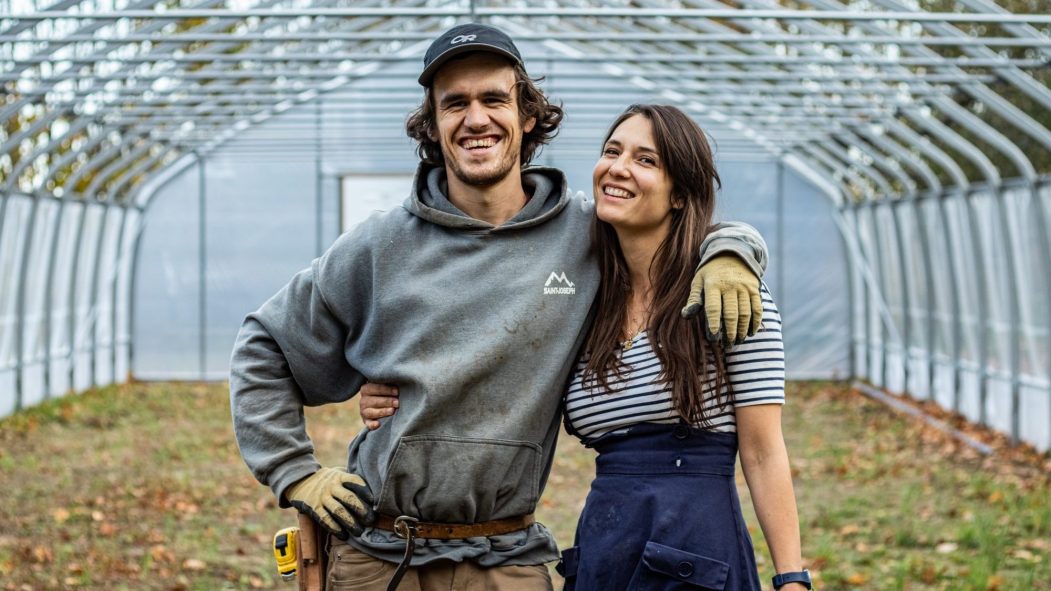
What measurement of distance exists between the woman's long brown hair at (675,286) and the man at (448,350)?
7cm

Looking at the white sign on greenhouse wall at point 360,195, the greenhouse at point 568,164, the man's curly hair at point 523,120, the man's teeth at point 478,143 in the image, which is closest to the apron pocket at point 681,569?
the man's teeth at point 478,143

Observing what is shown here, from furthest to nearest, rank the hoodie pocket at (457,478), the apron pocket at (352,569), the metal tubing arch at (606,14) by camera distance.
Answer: the metal tubing arch at (606,14) < the apron pocket at (352,569) < the hoodie pocket at (457,478)

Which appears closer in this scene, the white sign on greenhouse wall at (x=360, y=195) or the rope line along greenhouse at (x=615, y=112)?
the rope line along greenhouse at (x=615, y=112)

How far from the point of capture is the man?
2994 mm

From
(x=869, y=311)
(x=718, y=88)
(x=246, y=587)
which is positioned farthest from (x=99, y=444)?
(x=869, y=311)

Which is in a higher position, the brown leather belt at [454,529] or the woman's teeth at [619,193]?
the woman's teeth at [619,193]

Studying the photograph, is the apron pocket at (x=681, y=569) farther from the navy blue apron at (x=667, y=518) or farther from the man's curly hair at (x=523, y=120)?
the man's curly hair at (x=523, y=120)

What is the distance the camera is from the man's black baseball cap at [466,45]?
305cm

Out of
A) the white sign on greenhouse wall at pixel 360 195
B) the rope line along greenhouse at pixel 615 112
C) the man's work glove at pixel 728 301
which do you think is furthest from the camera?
the white sign on greenhouse wall at pixel 360 195

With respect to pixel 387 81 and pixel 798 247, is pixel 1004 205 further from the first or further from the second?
pixel 387 81

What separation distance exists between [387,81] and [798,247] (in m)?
6.65

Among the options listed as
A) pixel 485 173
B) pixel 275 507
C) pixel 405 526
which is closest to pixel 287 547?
pixel 405 526

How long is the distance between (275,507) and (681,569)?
6.66m

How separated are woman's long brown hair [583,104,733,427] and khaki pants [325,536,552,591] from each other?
52 cm
